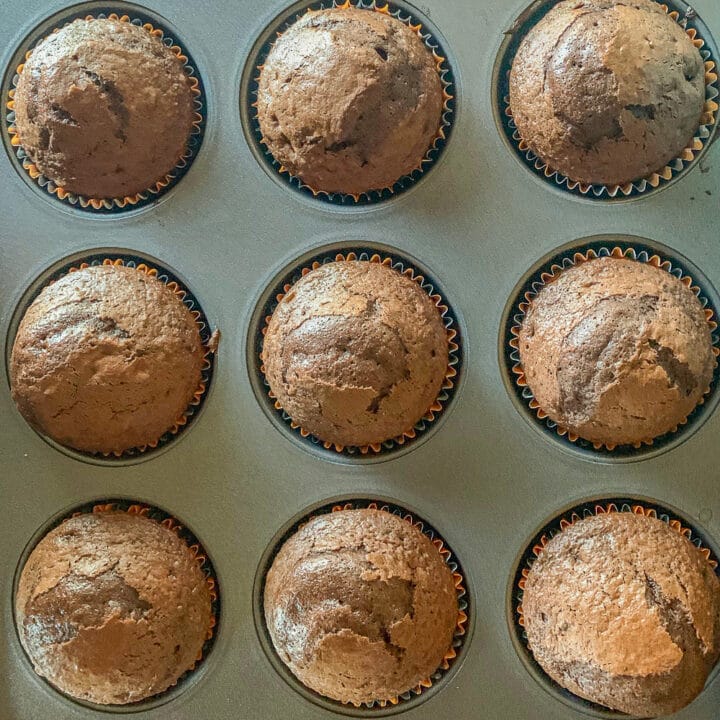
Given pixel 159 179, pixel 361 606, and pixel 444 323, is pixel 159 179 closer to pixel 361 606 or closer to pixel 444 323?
pixel 444 323

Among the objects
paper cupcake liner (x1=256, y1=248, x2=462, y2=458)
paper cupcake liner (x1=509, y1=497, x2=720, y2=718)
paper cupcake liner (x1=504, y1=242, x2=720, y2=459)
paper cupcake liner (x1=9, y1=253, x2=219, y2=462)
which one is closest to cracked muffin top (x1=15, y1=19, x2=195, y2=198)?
paper cupcake liner (x1=9, y1=253, x2=219, y2=462)

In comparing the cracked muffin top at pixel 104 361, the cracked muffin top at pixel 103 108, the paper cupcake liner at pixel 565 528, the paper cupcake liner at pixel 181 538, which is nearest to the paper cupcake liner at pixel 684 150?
the paper cupcake liner at pixel 565 528

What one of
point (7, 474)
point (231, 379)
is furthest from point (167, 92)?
point (7, 474)

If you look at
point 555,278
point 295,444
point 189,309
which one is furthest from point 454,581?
point 189,309

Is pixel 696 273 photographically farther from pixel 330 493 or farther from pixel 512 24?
pixel 330 493

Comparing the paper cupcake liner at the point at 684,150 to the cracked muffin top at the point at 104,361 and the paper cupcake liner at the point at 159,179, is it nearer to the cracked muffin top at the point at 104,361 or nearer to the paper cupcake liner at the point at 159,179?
the paper cupcake liner at the point at 159,179
